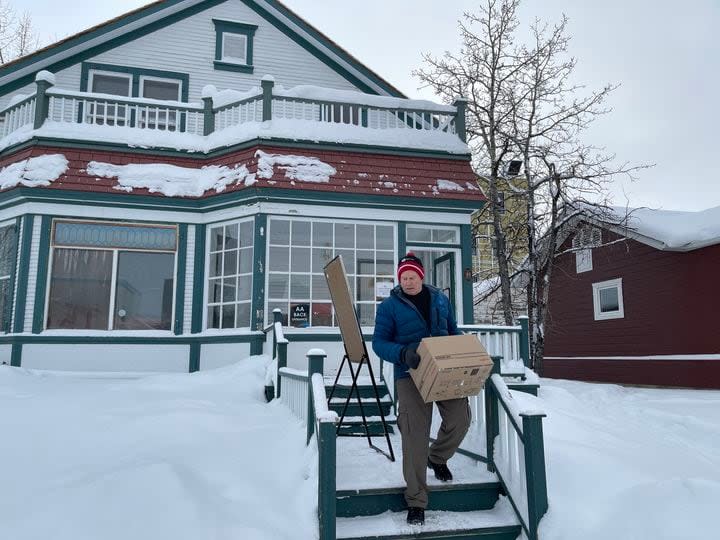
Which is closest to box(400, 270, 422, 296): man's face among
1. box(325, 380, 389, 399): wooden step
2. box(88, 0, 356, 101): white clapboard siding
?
box(325, 380, 389, 399): wooden step

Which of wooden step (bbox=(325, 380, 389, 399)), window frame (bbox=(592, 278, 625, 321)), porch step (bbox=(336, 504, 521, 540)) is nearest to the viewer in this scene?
porch step (bbox=(336, 504, 521, 540))

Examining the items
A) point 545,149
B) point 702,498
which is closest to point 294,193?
point 702,498

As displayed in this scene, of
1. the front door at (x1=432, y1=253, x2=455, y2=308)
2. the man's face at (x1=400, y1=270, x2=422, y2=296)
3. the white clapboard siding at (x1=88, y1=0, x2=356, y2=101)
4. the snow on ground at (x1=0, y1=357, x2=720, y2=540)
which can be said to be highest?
the white clapboard siding at (x1=88, y1=0, x2=356, y2=101)

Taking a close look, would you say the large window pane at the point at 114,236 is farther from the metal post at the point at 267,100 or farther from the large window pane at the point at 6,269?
the metal post at the point at 267,100

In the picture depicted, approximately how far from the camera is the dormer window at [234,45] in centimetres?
1305

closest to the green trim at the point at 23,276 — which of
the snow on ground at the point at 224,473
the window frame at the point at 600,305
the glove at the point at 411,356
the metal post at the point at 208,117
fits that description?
the snow on ground at the point at 224,473

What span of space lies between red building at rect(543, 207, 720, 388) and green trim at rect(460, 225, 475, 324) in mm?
6015

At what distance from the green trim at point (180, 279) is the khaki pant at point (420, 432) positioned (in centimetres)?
661

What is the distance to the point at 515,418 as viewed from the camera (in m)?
4.17

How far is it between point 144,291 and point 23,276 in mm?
1954

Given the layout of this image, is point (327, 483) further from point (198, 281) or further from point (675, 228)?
point (675, 228)

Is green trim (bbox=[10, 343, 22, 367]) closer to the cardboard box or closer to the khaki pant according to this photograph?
the khaki pant

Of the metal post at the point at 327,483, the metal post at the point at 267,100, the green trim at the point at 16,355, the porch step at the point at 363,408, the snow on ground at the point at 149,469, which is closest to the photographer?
the snow on ground at the point at 149,469

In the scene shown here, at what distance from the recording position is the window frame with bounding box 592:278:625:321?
51.3 feet
